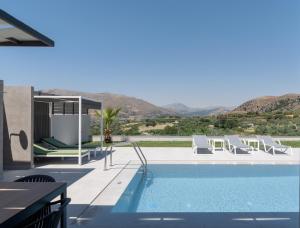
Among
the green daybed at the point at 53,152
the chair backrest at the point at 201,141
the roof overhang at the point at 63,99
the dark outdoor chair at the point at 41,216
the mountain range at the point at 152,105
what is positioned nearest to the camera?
the dark outdoor chair at the point at 41,216

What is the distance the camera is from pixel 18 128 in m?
10.4

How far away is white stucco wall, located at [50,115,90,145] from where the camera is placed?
14245 mm

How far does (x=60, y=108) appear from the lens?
1527cm

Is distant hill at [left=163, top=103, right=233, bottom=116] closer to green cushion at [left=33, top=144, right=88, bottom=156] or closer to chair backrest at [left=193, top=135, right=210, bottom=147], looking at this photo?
chair backrest at [left=193, top=135, right=210, bottom=147]

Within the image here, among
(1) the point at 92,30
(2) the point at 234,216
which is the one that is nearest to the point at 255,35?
(1) the point at 92,30

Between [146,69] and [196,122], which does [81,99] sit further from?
[146,69]

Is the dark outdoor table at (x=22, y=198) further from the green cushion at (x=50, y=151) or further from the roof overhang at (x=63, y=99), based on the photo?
the green cushion at (x=50, y=151)

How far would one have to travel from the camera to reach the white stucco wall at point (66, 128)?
14245mm

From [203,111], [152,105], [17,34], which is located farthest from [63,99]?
[203,111]

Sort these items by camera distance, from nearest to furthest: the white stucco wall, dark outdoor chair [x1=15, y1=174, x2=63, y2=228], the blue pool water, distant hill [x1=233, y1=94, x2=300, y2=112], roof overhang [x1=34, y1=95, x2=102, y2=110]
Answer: dark outdoor chair [x1=15, y1=174, x2=63, y2=228]
the blue pool water
roof overhang [x1=34, y1=95, x2=102, y2=110]
the white stucco wall
distant hill [x1=233, y1=94, x2=300, y2=112]

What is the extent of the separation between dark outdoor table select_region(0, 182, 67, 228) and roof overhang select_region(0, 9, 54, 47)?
4.92 ft

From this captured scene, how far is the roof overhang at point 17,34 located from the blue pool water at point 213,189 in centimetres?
293

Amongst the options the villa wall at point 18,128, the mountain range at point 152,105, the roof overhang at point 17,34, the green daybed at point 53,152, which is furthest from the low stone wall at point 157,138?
the mountain range at point 152,105

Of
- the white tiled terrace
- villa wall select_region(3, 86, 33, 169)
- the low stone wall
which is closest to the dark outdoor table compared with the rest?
the white tiled terrace
